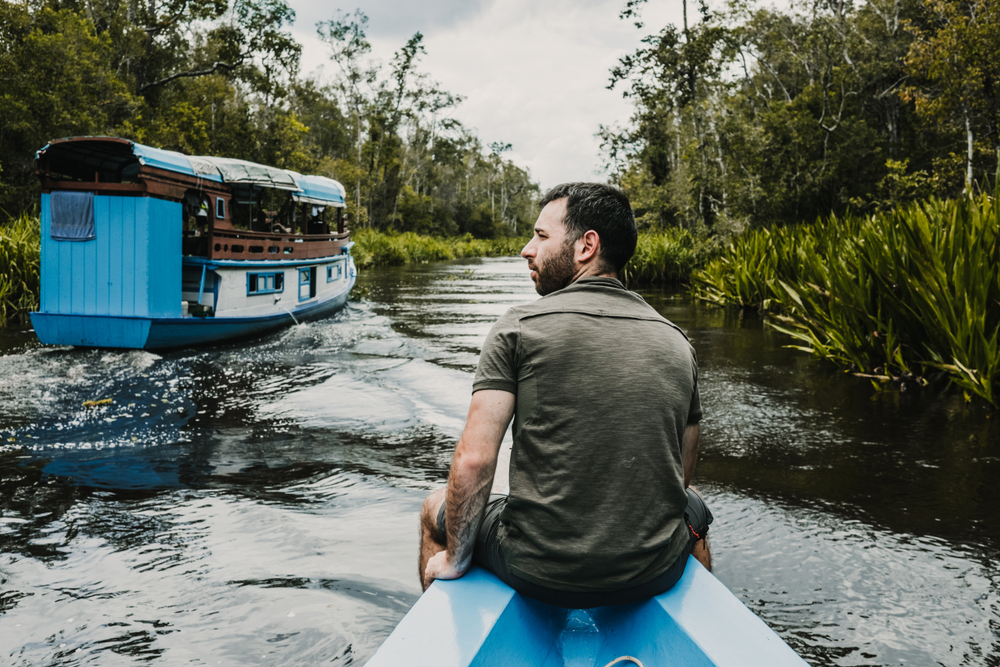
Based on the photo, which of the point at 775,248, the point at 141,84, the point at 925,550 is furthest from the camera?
the point at 141,84

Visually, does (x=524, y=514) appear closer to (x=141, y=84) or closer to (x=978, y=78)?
(x=978, y=78)

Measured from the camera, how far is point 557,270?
2.27 metres

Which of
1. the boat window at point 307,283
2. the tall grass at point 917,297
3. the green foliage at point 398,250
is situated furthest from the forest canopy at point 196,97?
the tall grass at point 917,297

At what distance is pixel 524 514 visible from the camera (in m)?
2.01

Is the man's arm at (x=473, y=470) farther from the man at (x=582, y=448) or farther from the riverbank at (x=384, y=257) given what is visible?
the riverbank at (x=384, y=257)

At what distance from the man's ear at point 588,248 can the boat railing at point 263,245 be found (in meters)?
9.57

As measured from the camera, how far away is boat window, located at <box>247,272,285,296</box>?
11695mm

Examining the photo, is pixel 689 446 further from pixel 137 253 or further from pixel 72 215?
pixel 72 215

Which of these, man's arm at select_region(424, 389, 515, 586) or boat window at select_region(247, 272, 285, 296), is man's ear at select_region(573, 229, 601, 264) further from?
boat window at select_region(247, 272, 285, 296)

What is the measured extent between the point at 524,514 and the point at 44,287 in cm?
970

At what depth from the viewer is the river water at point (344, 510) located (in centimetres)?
307

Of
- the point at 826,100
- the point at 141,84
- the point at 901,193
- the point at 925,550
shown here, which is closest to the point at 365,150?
the point at 141,84

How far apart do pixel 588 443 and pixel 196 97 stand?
40756 millimetres

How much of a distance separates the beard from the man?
0.13 m
